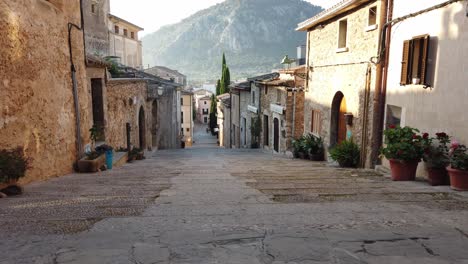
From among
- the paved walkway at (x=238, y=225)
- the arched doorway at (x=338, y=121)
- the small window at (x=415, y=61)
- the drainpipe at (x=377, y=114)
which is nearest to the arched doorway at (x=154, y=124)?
the arched doorway at (x=338, y=121)

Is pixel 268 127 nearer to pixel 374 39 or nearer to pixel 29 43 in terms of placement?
pixel 374 39

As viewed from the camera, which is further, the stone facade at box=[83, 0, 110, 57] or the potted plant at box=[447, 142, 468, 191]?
the stone facade at box=[83, 0, 110, 57]

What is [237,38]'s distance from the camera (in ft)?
449

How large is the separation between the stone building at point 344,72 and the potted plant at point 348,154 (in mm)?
255

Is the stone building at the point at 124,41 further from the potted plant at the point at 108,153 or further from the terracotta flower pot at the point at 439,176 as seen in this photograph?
the terracotta flower pot at the point at 439,176

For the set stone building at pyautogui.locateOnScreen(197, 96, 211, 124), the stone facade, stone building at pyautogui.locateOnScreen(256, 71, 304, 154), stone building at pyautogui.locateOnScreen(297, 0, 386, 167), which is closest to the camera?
stone building at pyautogui.locateOnScreen(297, 0, 386, 167)

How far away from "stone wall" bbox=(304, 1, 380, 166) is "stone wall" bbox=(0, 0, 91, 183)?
791cm

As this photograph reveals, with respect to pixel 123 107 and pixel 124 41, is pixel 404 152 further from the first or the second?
pixel 124 41

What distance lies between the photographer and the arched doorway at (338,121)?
1234cm

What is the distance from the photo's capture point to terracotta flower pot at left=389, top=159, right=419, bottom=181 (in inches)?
284

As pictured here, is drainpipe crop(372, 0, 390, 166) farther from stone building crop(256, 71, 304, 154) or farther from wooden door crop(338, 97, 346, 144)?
stone building crop(256, 71, 304, 154)

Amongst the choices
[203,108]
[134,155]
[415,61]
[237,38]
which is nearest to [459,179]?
[415,61]

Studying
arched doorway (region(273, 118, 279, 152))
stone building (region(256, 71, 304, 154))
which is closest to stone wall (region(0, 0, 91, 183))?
stone building (region(256, 71, 304, 154))

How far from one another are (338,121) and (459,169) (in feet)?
22.6
